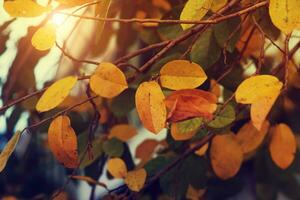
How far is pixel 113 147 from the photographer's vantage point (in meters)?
0.88

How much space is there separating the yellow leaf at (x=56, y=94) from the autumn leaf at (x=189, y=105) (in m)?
0.10

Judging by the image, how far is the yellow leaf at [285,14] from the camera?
0.47 m

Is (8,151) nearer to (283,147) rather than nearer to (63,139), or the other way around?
(63,139)

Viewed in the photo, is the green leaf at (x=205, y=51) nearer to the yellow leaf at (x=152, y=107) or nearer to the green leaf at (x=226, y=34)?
the green leaf at (x=226, y=34)

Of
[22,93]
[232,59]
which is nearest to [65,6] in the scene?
[232,59]

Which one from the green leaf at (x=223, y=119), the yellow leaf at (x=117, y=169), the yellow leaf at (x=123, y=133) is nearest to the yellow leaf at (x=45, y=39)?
the green leaf at (x=223, y=119)

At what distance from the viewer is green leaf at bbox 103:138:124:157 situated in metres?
0.87

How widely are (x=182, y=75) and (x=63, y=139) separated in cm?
15

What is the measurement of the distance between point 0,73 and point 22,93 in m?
0.08

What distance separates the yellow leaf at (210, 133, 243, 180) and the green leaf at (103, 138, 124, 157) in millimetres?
183

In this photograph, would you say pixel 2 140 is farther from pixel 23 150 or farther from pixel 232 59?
pixel 232 59

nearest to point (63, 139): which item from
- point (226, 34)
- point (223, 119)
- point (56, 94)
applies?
point (56, 94)

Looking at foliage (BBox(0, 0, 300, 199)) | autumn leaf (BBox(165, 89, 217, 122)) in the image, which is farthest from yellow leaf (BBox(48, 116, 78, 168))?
autumn leaf (BBox(165, 89, 217, 122))

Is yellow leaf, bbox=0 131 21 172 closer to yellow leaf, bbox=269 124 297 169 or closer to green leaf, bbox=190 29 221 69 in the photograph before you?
green leaf, bbox=190 29 221 69
